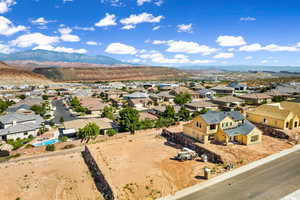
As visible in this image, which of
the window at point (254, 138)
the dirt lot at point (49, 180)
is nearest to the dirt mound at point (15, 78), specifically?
the dirt lot at point (49, 180)

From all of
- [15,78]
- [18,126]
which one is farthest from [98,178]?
[15,78]

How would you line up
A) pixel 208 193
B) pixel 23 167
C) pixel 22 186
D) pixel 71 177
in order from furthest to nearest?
pixel 23 167 < pixel 71 177 < pixel 22 186 < pixel 208 193

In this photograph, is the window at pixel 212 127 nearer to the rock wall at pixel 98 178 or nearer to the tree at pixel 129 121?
the tree at pixel 129 121

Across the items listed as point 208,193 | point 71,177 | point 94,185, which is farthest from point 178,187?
point 71,177

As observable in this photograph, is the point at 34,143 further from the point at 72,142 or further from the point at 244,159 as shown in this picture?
the point at 244,159

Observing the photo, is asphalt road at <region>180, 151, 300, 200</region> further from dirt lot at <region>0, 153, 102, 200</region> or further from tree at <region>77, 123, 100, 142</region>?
tree at <region>77, 123, 100, 142</region>

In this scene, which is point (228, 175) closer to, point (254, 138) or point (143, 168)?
point (143, 168)
